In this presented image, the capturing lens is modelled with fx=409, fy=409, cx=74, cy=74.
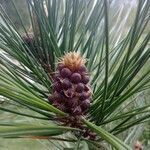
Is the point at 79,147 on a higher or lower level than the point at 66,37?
lower

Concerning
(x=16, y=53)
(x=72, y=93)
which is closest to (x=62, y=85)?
(x=72, y=93)

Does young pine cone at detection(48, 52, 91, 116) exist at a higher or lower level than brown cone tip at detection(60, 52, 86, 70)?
lower

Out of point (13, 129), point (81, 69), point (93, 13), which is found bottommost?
point (13, 129)

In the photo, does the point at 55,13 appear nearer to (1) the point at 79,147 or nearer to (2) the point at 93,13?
(2) the point at 93,13

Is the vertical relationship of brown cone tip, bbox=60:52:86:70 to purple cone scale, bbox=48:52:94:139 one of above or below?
above

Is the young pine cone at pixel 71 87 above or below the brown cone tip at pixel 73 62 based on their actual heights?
below

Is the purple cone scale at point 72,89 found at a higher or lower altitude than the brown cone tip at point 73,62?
lower

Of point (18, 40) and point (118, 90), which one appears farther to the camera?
point (18, 40)
